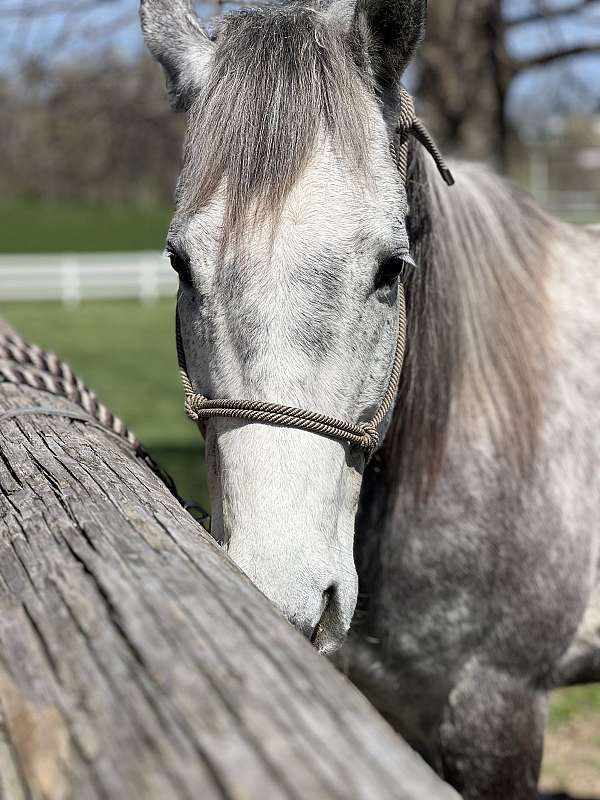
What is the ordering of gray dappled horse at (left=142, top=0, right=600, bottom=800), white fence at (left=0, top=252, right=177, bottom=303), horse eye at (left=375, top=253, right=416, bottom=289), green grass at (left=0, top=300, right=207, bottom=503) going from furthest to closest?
1. white fence at (left=0, top=252, right=177, bottom=303)
2. green grass at (left=0, top=300, right=207, bottom=503)
3. horse eye at (left=375, top=253, right=416, bottom=289)
4. gray dappled horse at (left=142, top=0, right=600, bottom=800)

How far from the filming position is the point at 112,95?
28.6 feet

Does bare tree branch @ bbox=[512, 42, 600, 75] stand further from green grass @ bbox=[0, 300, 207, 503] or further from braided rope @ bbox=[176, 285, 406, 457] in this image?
braided rope @ bbox=[176, 285, 406, 457]

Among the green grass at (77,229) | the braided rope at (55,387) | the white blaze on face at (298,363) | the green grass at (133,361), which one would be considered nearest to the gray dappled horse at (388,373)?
the white blaze on face at (298,363)

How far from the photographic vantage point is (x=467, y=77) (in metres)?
6.14

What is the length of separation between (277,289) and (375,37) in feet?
2.34

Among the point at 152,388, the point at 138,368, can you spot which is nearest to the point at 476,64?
the point at 152,388

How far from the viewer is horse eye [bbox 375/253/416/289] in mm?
1903

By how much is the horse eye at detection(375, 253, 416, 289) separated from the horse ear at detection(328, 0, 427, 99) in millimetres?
444

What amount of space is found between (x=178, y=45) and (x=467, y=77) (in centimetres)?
436

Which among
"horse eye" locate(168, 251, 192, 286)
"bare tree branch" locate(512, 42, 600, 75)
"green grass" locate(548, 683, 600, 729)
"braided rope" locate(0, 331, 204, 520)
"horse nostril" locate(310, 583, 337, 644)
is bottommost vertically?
"green grass" locate(548, 683, 600, 729)

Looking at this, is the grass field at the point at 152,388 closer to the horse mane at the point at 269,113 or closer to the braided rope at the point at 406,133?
the braided rope at the point at 406,133

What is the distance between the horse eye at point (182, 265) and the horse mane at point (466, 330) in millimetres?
693

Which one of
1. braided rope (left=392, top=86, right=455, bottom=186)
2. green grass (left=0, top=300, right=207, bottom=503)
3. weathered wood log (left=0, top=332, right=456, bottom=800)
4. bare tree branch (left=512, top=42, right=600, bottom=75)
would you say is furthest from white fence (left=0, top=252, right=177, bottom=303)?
weathered wood log (left=0, top=332, right=456, bottom=800)

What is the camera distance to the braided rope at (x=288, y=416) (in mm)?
1714
